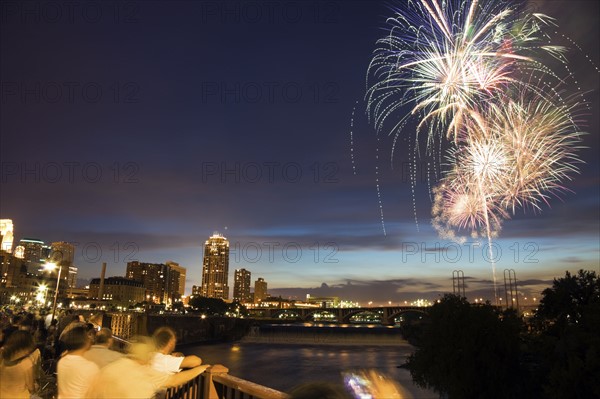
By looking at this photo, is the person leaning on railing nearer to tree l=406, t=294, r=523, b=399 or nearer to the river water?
the river water

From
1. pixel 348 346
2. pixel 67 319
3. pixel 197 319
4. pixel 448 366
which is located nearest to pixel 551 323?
pixel 448 366

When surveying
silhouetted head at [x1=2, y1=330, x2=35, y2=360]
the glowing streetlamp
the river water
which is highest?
the glowing streetlamp

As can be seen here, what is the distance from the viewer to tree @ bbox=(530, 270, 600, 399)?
2775 centimetres

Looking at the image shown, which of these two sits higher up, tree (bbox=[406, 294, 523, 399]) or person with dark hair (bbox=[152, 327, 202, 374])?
person with dark hair (bbox=[152, 327, 202, 374])

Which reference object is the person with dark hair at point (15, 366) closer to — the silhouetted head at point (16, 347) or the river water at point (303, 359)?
the silhouetted head at point (16, 347)

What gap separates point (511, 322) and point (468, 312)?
3628 mm

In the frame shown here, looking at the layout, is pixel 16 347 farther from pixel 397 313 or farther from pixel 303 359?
pixel 397 313

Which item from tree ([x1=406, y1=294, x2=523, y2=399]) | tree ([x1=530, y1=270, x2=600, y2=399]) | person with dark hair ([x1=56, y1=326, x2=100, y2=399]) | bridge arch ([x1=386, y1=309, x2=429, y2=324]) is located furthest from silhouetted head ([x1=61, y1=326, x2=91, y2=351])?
bridge arch ([x1=386, y1=309, x2=429, y2=324])

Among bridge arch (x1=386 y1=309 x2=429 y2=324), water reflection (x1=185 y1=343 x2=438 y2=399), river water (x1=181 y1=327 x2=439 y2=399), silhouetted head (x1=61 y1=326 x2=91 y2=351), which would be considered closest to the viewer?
silhouetted head (x1=61 y1=326 x2=91 y2=351)

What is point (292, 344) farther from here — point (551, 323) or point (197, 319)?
point (551, 323)

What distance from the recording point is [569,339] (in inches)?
1172

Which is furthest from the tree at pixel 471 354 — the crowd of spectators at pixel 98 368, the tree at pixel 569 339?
the crowd of spectators at pixel 98 368

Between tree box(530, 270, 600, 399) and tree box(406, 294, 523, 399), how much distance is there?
7.13 ft

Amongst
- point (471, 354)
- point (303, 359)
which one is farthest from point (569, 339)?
point (303, 359)
